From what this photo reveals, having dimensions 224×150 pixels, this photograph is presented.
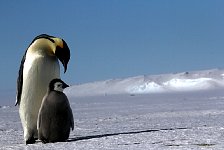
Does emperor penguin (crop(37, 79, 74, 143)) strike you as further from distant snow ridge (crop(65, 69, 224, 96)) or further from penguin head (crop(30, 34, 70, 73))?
distant snow ridge (crop(65, 69, 224, 96))

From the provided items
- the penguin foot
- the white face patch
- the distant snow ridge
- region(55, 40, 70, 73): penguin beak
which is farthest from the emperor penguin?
the distant snow ridge

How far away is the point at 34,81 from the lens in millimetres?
5539

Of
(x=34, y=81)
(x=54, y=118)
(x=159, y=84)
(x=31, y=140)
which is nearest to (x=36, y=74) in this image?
(x=34, y=81)

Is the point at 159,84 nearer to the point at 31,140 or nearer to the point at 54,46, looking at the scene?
the point at 54,46

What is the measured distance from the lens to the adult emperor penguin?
18.2ft

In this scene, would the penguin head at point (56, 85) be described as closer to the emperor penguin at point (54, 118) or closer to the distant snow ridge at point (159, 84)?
the emperor penguin at point (54, 118)

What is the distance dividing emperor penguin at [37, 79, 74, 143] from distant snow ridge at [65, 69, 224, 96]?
57.7 meters

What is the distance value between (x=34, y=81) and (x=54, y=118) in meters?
0.58

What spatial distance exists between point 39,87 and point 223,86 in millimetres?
60533

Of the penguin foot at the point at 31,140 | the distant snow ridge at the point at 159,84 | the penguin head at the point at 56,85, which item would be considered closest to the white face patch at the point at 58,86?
the penguin head at the point at 56,85

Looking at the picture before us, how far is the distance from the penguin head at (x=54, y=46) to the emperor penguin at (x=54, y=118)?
1.74ft

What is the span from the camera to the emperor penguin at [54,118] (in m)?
5.17

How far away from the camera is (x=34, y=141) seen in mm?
5492

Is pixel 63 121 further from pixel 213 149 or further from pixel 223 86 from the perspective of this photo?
pixel 223 86
